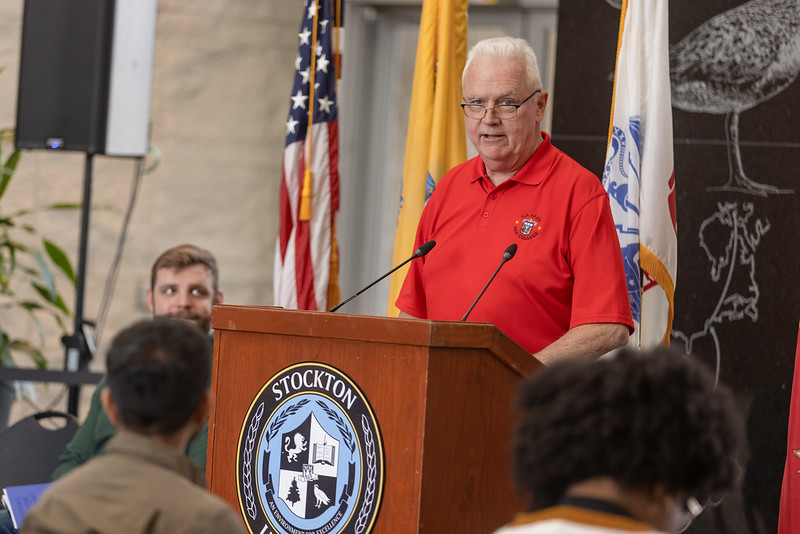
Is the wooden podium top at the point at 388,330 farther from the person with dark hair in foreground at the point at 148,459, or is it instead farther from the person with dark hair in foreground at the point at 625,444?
the person with dark hair in foreground at the point at 625,444

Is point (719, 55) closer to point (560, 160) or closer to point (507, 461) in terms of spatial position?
point (560, 160)

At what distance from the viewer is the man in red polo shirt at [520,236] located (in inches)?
99.3

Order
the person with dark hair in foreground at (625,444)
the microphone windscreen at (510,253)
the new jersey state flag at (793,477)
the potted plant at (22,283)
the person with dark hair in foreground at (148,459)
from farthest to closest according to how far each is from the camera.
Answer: the potted plant at (22,283)
the new jersey state flag at (793,477)
the microphone windscreen at (510,253)
the person with dark hair in foreground at (148,459)
the person with dark hair in foreground at (625,444)

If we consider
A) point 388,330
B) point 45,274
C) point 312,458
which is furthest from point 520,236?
point 45,274

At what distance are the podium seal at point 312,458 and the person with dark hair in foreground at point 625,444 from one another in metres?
0.70

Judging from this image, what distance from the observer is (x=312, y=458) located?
2000 millimetres

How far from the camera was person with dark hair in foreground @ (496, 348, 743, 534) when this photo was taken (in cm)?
122

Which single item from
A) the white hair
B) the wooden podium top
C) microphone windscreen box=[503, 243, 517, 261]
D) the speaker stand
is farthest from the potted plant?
microphone windscreen box=[503, 243, 517, 261]

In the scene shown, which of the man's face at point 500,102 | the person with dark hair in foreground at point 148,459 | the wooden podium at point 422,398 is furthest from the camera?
the man's face at point 500,102

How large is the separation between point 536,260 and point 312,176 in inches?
72.5

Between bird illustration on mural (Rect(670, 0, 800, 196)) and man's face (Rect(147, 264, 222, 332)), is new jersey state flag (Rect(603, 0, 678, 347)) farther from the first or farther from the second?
man's face (Rect(147, 264, 222, 332))

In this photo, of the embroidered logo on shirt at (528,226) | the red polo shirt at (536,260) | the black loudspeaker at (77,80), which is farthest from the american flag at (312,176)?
the embroidered logo on shirt at (528,226)

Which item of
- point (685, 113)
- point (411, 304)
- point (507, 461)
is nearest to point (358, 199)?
point (685, 113)

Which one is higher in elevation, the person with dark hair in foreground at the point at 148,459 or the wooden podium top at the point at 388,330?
the wooden podium top at the point at 388,330
